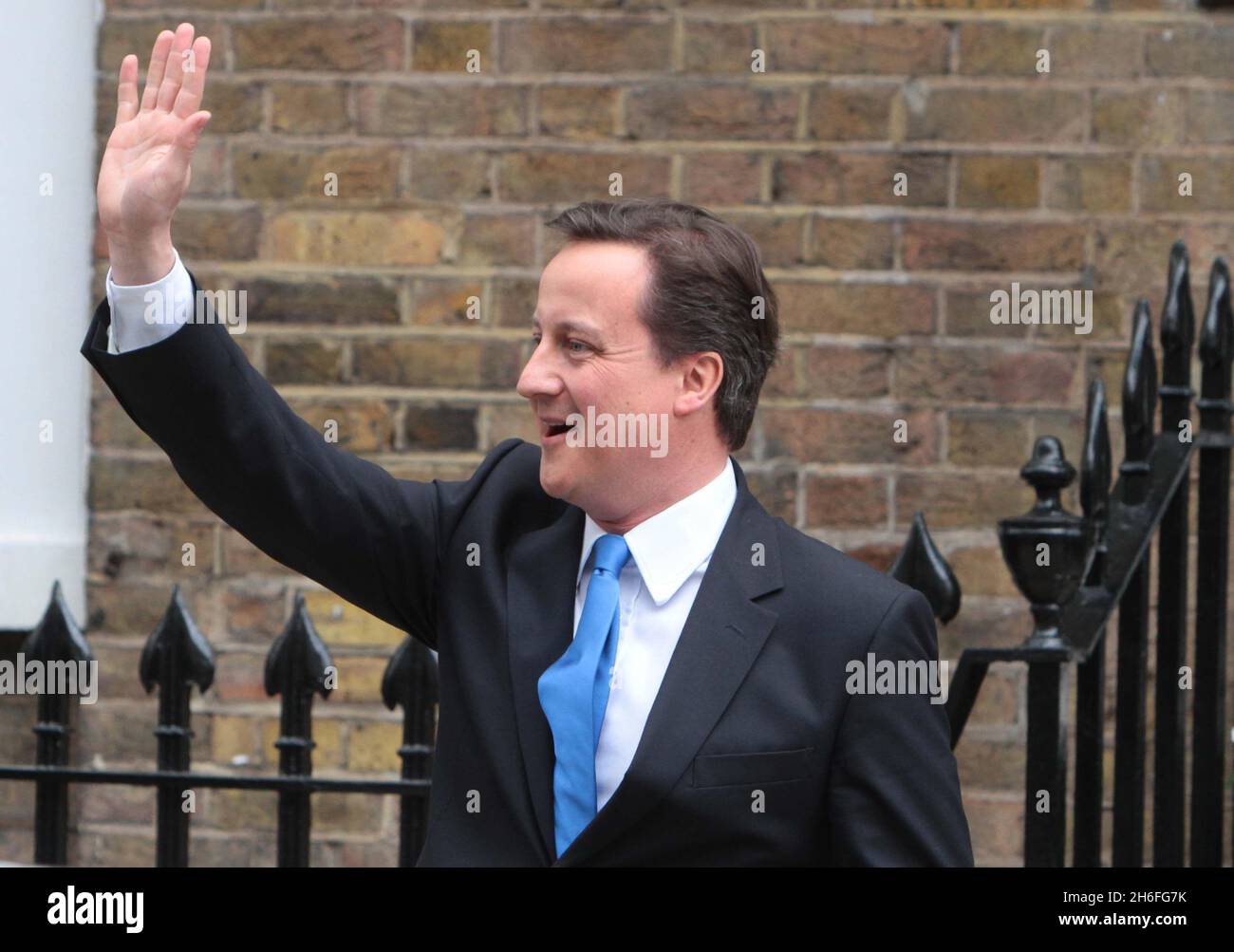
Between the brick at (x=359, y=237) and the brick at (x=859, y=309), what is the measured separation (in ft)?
2.82

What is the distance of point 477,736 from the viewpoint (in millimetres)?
1998

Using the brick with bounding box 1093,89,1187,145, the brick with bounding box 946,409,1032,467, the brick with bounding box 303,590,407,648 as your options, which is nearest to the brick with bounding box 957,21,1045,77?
the brick with bounding box 1093,89,1187,145

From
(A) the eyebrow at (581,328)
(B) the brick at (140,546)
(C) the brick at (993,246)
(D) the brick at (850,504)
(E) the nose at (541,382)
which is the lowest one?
(B) the brick at (140,546)

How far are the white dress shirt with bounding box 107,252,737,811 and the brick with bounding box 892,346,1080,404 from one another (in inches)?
71.8

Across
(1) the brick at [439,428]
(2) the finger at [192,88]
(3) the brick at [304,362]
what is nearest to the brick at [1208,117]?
(1) the brick at [439,428]

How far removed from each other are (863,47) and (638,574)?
2.24m

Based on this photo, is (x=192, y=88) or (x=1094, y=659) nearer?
(x=192, y=88)

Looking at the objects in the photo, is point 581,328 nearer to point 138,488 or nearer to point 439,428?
point 439,428

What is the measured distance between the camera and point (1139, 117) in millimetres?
3852

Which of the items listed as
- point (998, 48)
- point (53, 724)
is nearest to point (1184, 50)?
point (998, 48)

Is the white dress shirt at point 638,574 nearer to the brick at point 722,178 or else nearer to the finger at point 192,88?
the finger at point 192,88

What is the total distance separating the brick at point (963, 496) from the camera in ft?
12.5

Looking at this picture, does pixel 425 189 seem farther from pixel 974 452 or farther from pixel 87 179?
pixel 974 452

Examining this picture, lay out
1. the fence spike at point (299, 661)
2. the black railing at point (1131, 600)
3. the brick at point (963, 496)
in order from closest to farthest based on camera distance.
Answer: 1. the black railing at point (1131, 600)
2. the fence spike at point (299, 661)
3. the brick at point (963, 496)
